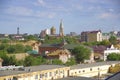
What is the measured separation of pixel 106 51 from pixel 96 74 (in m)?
6.42

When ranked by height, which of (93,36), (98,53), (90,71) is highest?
(93,36)

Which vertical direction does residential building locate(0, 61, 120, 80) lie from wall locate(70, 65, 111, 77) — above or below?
above

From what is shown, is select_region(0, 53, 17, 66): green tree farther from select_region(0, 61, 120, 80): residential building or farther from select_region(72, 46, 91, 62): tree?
select_region(72, 46, 91, 62): tree

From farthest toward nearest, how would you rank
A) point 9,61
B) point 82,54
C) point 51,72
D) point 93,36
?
point 93,36 < point 82,54 < point 9,61 < point 51,72

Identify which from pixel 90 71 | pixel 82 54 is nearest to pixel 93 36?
pixel 82 54

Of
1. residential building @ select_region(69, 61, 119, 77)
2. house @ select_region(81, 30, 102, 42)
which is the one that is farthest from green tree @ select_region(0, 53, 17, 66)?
house @ select_region(81, 30, 102, 42)

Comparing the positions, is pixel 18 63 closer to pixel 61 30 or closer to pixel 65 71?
pixel 65 71

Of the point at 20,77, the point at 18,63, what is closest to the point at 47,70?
the point at 20,77

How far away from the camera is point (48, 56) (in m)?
13.4

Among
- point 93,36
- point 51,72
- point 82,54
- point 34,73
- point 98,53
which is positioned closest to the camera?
point 34,73

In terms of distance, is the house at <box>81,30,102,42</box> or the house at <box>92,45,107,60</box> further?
Result: the house at <box>81,30,102,42</box>

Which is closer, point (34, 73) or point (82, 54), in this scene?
point (34, 73)

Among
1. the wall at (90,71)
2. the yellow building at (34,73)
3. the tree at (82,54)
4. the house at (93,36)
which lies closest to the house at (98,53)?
the tree at (82,54)

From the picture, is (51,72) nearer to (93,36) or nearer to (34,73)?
(34,73)
